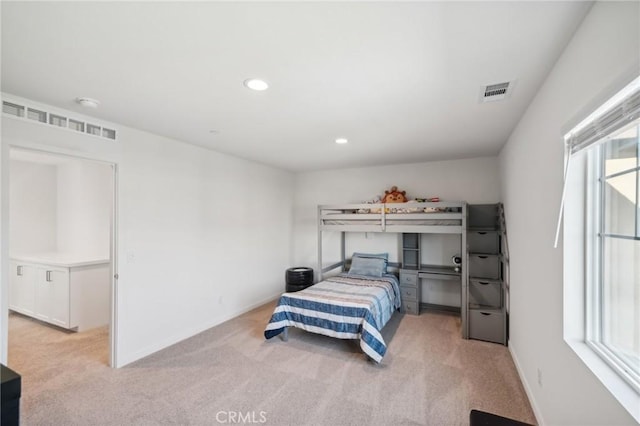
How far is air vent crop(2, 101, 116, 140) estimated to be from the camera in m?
2.13

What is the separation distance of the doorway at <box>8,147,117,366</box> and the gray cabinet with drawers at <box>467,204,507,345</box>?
4.01 m

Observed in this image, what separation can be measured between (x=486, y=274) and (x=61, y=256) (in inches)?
237

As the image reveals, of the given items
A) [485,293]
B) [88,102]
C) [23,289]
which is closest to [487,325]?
[485,293]

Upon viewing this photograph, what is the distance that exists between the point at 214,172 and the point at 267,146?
2.85 feet

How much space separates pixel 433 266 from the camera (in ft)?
14.8

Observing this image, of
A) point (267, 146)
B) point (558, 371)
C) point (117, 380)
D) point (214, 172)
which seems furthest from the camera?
point (214, 172)

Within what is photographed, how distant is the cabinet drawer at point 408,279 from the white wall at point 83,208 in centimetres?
440

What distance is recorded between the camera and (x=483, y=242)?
12.4 ft

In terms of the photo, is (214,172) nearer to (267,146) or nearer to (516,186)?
(267,146)

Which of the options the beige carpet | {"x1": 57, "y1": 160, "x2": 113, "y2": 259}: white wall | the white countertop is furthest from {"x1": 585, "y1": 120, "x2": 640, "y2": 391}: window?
{"x1": 57, "y1": 160, "x2": 113, "y2": 259}: white wall

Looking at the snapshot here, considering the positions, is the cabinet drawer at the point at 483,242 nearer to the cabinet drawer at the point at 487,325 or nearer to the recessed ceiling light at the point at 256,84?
the cabinet drawer at the point at 487,325

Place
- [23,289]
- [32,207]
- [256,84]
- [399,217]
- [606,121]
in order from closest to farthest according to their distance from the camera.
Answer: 1. [606,121]
2. [256,84]
3. [23,289]
4. [399,217]
5. [32,207]

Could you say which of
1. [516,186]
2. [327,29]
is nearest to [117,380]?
[327,29]

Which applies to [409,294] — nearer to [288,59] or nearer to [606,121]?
[606,121]
